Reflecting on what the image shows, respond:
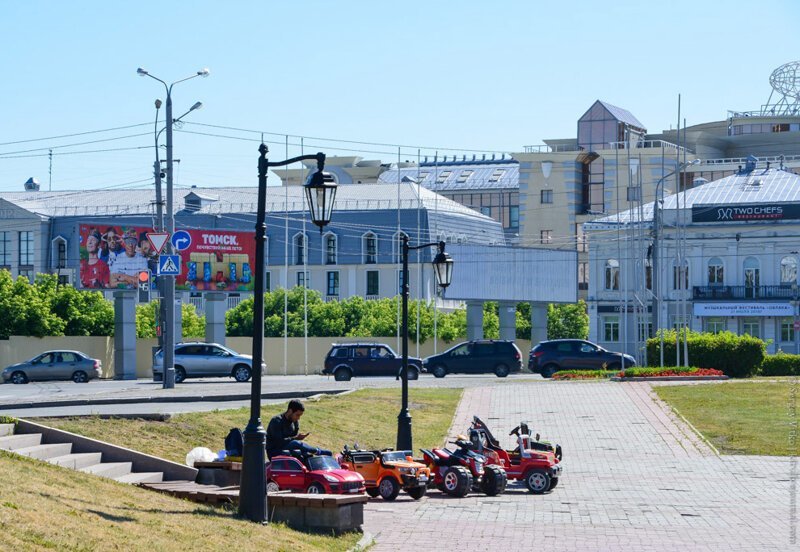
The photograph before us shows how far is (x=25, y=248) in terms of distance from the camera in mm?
97188

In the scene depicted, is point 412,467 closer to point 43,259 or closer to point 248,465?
point 248,465

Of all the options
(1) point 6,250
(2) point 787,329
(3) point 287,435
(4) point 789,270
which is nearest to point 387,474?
(3) point 287,435

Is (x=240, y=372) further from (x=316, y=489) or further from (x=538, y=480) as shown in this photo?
(x=316, y=489)

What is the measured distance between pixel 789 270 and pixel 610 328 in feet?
36.9

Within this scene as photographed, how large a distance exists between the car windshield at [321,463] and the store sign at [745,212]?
62.7m

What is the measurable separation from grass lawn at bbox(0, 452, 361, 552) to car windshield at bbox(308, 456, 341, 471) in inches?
86.4

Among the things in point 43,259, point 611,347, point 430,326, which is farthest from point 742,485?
point 43,259

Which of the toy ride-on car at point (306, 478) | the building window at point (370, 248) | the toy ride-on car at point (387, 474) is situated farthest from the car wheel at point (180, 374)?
the building window at point (370, 248)

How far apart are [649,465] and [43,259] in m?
76.6

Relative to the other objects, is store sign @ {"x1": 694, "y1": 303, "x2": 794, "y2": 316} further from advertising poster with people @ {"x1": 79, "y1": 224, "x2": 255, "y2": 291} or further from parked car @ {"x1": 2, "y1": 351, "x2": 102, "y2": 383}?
parked car @ {"x1": 2, "y1": 351, "x2": 102, "y2": 383}

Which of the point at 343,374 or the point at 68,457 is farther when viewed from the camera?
the point at 343,374

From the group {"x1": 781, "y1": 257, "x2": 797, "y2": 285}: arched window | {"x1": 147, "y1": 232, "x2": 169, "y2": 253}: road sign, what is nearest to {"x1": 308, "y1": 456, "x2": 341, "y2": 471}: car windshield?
{"x1": 147, "y1": 232, "x2": 169, "y2": 253}: road sign

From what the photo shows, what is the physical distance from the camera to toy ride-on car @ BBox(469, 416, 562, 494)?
73.2 ft

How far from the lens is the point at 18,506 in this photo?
12.8 meters
